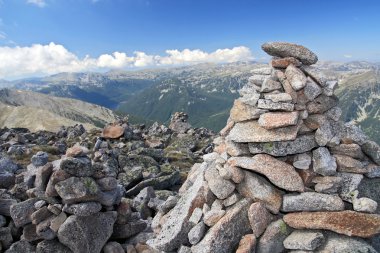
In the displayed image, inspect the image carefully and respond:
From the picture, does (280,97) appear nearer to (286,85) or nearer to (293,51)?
(286,85)

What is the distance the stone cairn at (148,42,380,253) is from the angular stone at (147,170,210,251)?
0.06 metres

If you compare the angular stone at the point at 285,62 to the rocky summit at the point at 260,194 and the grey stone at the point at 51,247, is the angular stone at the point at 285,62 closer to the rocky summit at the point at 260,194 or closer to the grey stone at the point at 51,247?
the rocky summit at the point at 260,194

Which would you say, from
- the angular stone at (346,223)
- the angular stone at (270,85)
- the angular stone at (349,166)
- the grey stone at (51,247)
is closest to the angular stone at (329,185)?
the angular stone at (349,166)

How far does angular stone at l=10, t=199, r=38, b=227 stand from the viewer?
2066 centimetres

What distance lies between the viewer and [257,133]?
19156mm

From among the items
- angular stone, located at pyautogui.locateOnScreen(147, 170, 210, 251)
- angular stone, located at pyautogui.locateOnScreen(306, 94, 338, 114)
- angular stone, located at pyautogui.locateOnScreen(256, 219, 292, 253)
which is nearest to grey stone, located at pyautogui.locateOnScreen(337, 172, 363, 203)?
angular stone, located at pyautogui.locateOnScreen(256, 219, 292, 253)

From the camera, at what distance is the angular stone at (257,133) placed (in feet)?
60.4

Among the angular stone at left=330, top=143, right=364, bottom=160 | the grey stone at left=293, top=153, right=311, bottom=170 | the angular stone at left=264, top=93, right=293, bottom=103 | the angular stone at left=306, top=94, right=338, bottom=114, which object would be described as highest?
the angular stone at left=264, top=93, right=293, bottom=103

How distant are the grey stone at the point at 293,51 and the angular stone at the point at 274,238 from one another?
32.6ft

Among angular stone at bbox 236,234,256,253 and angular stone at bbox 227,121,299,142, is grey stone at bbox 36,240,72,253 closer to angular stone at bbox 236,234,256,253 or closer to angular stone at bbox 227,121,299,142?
angular stone at bbox 236,234,256,253

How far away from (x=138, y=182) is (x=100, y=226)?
15829 mm

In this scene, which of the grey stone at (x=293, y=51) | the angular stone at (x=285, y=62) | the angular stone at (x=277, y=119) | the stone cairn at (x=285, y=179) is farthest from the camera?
the grey stone at (x=293, y=51)

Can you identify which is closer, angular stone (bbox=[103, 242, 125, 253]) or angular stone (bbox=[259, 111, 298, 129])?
angular stone (bbox=[259, 111, 298, 129])

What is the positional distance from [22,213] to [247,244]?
45.5 feet
